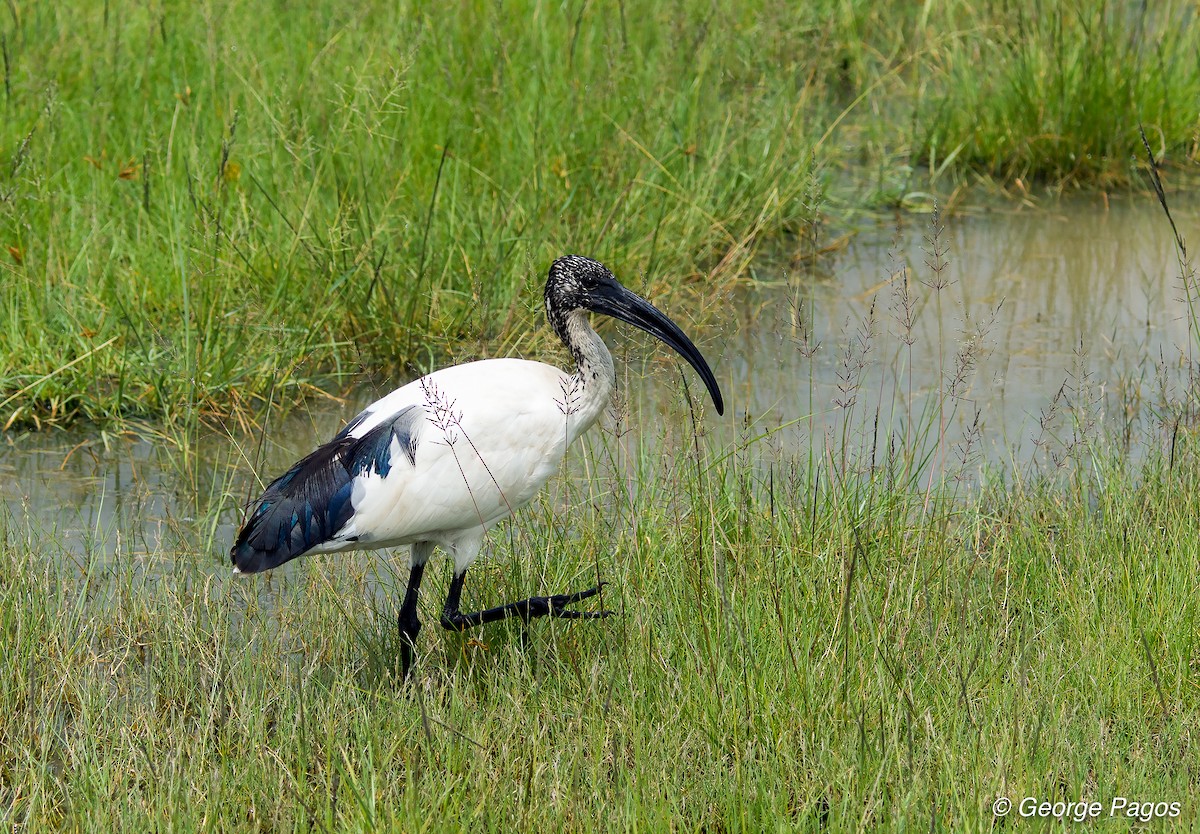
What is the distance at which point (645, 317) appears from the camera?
3.70m

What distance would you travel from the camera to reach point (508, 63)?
5984mm

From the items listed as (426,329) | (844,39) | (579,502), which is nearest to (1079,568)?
(579,502)

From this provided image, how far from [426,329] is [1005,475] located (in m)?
1.92

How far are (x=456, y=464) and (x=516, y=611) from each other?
0.36 meters

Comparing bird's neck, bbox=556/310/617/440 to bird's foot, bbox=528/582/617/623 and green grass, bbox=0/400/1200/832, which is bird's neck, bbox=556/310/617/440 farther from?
bird's foot, bbox=528/582/617/623

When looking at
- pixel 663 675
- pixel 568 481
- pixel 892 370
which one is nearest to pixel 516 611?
pixel 663 675

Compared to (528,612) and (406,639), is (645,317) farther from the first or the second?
(406,639)

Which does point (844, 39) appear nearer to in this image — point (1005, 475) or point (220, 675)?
point (1005, 475)

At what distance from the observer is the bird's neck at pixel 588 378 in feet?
11.9

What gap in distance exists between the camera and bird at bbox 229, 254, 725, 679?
3438 millimetres

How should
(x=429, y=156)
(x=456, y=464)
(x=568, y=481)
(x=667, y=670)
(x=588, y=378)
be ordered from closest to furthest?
(x=667, y=670)
(x=456, y=464)
(x=588, y=378)
(x=568, y=481)
(x=429, y=156)

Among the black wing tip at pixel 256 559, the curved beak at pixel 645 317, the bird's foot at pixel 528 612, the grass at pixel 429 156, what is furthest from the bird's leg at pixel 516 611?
the grass at pixel 429 156

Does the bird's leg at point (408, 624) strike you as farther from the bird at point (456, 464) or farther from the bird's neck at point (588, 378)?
the bird's neck at point (588, 378)

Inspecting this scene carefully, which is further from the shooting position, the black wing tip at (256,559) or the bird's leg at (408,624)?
the bird's leg at (408,624)
